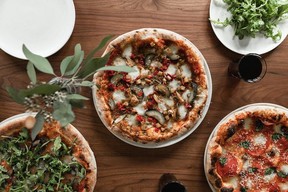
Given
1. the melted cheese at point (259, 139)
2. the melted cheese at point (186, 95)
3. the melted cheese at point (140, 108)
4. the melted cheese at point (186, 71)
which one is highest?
the melted cheese at point (186, 71)

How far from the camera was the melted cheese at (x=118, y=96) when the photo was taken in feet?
8.52

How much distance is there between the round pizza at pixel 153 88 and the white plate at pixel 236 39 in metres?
0.17

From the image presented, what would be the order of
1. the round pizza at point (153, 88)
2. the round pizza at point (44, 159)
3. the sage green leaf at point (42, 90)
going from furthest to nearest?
1. the round pizza at point (153, 88)
2. the round pizza at point (44, 159)
3. the sage green leaf at point (42, 90)

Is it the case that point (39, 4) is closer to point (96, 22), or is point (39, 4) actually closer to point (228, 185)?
point (96, 22)

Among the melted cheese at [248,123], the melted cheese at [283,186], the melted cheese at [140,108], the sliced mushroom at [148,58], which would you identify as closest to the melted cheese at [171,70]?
the sliced mushroom at [148,58]

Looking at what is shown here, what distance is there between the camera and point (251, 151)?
2686mm

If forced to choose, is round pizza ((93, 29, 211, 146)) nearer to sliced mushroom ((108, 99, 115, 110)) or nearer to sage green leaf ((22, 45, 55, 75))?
sliced mushroom ((108, 99, 115, 110))

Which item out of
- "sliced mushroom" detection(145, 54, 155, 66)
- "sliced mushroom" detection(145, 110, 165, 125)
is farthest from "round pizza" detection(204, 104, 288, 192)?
"sliced mushroom" detection(145, 54, 155, 66)

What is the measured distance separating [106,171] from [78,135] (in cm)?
30

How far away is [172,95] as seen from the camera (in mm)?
2631

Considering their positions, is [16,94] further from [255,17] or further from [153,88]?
→ [255,17]

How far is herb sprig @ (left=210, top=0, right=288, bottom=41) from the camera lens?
2.55 metres

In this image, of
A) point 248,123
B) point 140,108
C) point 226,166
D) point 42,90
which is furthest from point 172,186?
point 42,90

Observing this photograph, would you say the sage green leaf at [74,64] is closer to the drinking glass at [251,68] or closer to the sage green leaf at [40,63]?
the sage green leaf at [40,63]
